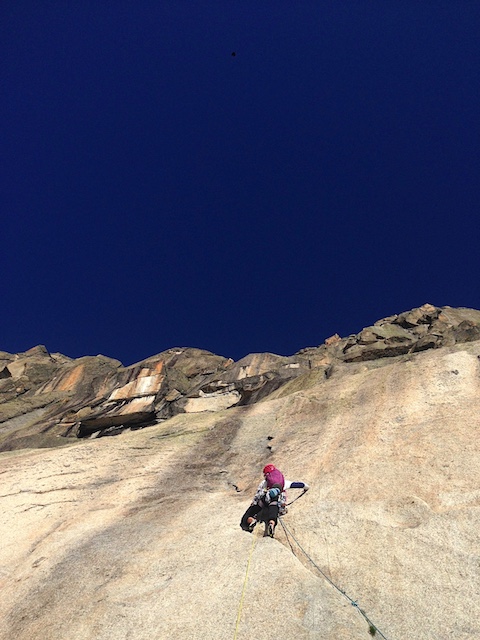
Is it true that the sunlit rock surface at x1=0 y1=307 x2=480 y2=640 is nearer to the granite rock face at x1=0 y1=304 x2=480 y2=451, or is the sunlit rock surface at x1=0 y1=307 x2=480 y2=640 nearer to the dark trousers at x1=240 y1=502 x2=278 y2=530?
the dark trousers at x1=240 y1=502 x2=278 y2=530

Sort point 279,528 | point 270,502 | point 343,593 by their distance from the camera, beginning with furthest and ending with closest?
point 270,502 < point 279,528 < point 343,593

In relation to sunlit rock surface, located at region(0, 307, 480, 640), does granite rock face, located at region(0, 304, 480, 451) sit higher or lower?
higher

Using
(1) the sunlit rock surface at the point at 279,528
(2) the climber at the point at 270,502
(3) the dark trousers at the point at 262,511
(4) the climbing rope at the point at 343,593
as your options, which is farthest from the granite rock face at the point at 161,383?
(4) the climbing rope at the point at 343,593

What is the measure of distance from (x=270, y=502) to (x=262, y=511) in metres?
0.36

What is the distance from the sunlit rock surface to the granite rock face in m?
10.1

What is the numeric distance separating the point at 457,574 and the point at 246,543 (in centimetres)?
466

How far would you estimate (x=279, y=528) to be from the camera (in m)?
10.5

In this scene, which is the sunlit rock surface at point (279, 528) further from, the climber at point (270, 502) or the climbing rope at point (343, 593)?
the climber at point (270, 502)

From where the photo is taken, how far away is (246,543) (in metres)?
9.83

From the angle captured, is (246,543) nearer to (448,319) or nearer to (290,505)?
(290,505)

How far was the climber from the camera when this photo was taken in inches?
418

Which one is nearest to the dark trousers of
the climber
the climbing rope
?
the climber

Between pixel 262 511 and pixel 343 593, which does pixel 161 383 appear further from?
pixel 343 593

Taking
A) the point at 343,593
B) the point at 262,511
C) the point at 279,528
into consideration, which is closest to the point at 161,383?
the point at 262,511
